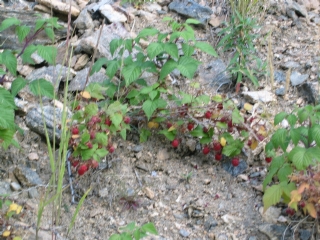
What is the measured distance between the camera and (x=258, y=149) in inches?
142

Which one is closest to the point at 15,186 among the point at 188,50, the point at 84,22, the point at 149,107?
the point at 149,107

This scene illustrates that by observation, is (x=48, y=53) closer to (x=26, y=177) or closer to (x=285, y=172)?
(x=26, y=177)

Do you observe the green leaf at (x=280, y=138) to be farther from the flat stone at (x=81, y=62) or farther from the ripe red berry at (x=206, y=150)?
the flat stone at (x=81, y=62)

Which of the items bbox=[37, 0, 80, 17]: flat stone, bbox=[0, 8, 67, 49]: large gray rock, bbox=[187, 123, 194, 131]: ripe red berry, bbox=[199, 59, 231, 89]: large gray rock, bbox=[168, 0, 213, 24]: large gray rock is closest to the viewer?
bbox=[187, 123, 194, 131]: ripe red berry

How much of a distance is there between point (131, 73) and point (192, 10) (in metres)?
1.74

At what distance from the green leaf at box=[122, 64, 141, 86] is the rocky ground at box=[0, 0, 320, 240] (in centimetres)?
38

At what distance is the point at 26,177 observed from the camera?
3.24 m

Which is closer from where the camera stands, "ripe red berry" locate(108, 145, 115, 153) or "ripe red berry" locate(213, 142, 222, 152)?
"ripe red berry" locate(108, 145, 115, 153)

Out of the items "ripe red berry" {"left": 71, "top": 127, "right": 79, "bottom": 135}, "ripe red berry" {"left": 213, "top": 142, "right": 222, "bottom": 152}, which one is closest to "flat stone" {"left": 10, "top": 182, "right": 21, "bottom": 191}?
"ripe red berry" {"left": 71, "top": 127, "right": 79, "bottom": 135}

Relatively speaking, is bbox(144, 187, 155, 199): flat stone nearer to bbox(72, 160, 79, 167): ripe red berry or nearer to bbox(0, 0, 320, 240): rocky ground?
bbox(0, 0, 320, 240): rocky ground

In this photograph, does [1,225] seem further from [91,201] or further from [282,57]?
[282,57]

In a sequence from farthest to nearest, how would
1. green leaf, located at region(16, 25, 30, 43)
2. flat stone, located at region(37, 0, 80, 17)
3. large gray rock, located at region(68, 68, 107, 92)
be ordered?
flat stone, located at region(37, 0, 80, 17), large gray rock, located at region(68, 68, 107, 92), green leaf, located at region(16, 25, 30, 43)

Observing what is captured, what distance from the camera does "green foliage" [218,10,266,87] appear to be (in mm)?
4195

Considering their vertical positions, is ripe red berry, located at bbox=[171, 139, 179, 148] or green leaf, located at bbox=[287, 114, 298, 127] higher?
green leaf, located at bbox=[287, 114, 298, 127]
